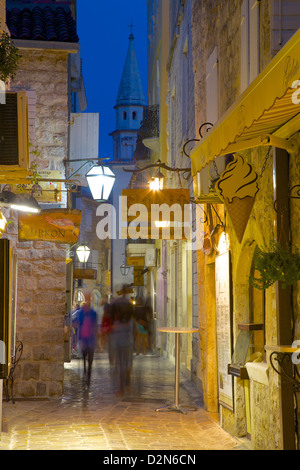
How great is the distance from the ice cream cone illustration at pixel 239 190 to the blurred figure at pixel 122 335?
5.14m

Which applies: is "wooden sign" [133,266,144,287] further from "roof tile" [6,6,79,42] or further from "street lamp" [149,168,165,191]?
"street lamp" [149,168,165,191]

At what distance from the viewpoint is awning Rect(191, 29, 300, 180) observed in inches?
194

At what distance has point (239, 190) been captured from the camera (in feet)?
25.0

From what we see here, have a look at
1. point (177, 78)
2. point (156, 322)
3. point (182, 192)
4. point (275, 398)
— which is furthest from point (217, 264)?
point (156, 322)

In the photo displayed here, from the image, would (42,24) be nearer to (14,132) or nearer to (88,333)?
(88,333)

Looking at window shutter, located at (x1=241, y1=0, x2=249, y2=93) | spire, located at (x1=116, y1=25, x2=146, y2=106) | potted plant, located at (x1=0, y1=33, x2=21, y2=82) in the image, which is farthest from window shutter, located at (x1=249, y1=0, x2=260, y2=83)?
spire, located at (x1=116, y1=25, x2=146, y2=106)

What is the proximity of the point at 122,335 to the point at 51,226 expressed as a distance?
245cm

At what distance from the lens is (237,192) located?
761 cm

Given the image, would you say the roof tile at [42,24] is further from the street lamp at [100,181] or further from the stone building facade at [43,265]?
the street lamp at [100,181]

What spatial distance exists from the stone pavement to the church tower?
76294 mm

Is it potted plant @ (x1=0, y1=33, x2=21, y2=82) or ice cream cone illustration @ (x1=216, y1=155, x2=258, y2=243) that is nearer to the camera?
ice cream cone illustration @ (x1=216, y1=155, x2=258, y2=243)

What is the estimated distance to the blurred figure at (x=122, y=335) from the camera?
12431mm
